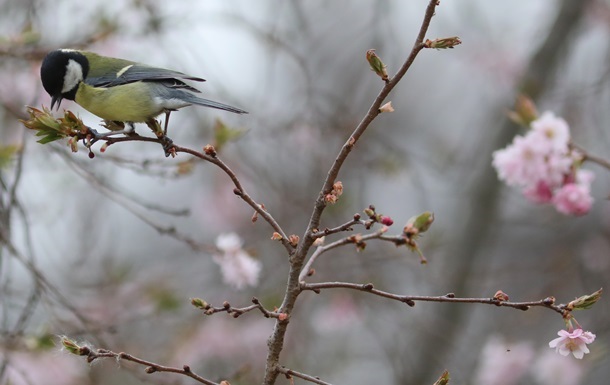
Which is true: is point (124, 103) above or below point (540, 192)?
below

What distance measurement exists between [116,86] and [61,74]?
0.68 feet

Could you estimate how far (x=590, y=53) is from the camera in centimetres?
702

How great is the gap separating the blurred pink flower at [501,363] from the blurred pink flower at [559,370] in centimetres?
18

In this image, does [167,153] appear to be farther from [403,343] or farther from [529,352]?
[403,343]

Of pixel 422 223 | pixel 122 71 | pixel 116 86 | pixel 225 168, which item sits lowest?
pixel 422 223

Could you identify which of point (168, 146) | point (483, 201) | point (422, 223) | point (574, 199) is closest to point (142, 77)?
point (168, 146)

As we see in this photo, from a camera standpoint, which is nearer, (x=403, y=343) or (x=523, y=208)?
(x=523, y=208)

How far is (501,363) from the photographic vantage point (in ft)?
14.5

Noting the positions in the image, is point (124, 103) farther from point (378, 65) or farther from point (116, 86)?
point (378, 65)

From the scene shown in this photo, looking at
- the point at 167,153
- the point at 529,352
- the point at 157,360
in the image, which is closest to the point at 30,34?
the point at 167,153

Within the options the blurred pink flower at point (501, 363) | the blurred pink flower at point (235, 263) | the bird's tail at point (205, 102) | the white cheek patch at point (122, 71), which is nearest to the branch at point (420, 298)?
the bird's tail at point (205, 102)

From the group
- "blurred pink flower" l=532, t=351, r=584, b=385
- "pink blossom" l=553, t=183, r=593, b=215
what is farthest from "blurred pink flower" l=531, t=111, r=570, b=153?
"blurred pink flower" l=532, t=351, r=584, b=385

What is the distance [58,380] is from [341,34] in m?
5.10

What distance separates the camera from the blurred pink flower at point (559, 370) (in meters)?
4.25
